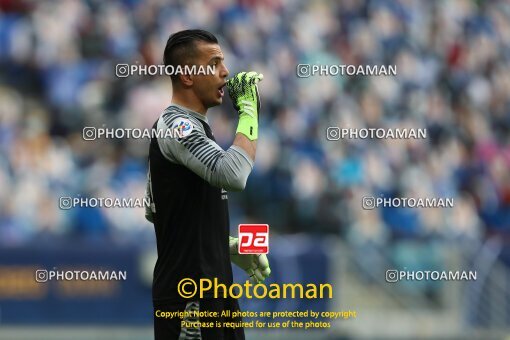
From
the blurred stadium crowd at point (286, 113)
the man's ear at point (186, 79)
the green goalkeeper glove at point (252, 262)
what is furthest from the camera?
the blurred stadium crowd at point (286, 113)

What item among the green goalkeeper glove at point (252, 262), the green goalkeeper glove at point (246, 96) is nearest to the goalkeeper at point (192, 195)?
the green goalkeeper glove at point (246, 96)

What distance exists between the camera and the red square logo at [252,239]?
6.29 metres

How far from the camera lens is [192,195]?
5.71 metres

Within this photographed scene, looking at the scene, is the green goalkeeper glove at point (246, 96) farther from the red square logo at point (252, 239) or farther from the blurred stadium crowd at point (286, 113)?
the blurred stadium crowd at point (286, 113)

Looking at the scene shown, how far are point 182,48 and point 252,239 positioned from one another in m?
1.12

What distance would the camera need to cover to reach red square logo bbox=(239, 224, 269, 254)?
20.6 ft

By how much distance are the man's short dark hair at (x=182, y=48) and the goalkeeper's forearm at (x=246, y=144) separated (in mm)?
506

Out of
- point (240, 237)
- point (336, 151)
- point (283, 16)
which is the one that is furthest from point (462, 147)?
point (240, 237)

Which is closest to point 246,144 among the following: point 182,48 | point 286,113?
point 182,48

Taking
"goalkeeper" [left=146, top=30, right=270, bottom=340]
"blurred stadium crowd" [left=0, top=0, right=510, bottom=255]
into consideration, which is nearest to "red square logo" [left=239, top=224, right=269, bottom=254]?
"goalkeeper" [left=146, top=30, right=270, bottom=340]

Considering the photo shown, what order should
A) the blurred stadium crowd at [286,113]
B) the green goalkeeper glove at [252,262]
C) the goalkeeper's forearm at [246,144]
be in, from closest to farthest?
the goalkeeper's forearm at [246,144], the green goalkeeper glove at [252,262], the blurred stadium crowd at [286,113]

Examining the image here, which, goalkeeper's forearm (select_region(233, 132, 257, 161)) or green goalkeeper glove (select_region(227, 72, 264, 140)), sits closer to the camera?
goalkeeper's forearm (select_region(233, 132, 257, 161))

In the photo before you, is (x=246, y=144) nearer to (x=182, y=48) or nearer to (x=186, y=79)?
(x=186, y=79)

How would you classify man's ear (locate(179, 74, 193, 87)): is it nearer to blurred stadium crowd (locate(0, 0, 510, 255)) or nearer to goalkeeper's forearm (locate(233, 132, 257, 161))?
goalkeeper's forearm (locate(233, 132, 257, 161))
